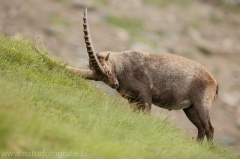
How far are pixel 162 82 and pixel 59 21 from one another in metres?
16.1

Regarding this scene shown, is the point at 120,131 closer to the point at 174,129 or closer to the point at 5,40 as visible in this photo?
the point at 174,129

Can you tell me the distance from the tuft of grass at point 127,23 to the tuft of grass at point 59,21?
8.63 feet

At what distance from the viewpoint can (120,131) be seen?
795 cm

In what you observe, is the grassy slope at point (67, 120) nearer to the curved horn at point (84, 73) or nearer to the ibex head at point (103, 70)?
the curved horn at point (84, 73)

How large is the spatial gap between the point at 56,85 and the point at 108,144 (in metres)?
2.43

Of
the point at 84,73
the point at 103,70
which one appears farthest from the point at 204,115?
the point at 84,73

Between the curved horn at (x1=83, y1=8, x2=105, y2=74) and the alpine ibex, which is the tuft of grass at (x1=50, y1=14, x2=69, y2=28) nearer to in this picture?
the alpine ibex

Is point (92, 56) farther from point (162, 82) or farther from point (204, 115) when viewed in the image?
point (204, 115)

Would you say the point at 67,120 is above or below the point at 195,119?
above

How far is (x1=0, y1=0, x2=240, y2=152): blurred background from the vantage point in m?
24.1

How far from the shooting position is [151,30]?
96.1 feet

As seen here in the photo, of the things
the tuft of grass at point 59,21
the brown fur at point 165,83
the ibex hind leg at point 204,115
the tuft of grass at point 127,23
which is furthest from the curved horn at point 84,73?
the tuft of grass at point 127,23

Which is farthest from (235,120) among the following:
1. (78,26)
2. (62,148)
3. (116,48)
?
(62,148)

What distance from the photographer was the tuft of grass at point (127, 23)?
28.2 metres
